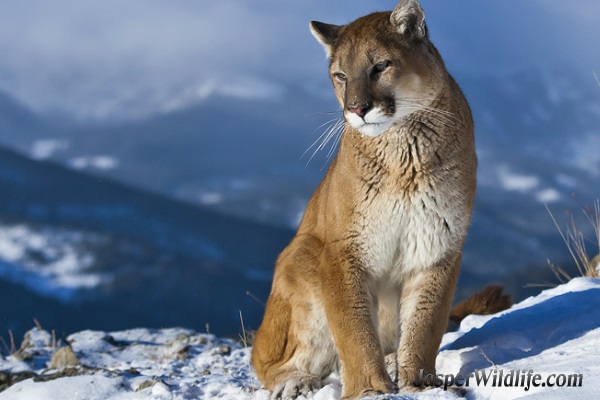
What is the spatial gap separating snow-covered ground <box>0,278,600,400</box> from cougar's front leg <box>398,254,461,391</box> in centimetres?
41

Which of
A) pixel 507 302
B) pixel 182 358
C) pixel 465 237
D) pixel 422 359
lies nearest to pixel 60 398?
pixel 182 358

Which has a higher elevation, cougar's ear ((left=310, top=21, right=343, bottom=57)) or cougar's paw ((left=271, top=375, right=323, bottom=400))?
cougar's ear ((left=310, top=21, right=343, bottom=57))

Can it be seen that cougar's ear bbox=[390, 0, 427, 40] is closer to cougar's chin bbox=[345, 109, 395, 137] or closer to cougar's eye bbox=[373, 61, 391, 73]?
cougar's eye bbox=[373, 61, 391, 73]

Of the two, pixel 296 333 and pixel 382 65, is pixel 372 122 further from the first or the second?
pixel 296 333

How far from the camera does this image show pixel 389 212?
18.7ft

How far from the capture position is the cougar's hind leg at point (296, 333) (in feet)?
20.0

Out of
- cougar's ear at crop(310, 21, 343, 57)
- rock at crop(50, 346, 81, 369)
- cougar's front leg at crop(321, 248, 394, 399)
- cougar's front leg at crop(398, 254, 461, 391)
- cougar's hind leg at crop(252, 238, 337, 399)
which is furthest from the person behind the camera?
rock at crop(50, 346, 81, 369)

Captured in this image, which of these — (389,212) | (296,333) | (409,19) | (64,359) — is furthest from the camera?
(64,359)

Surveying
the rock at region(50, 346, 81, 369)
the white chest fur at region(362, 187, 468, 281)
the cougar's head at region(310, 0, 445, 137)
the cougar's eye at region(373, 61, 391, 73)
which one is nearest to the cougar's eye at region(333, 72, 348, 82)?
the cougar's head at region(310, 0, 445, 137)

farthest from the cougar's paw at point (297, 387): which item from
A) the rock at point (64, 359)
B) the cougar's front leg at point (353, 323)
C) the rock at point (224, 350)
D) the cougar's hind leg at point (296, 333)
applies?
the rock at point (64, 359)

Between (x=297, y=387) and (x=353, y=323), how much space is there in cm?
77

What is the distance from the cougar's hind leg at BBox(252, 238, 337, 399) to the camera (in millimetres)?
6090

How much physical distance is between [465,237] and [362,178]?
90 cm

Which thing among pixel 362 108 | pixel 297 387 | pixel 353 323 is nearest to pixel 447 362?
pixel 353 323
